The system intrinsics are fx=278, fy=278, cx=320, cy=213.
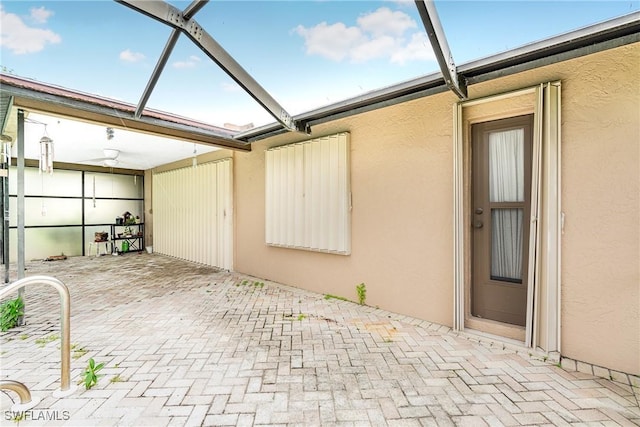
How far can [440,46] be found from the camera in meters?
2.21

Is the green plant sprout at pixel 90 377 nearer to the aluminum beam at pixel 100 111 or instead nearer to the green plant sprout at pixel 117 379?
the green plant sprout at pixel 117 379

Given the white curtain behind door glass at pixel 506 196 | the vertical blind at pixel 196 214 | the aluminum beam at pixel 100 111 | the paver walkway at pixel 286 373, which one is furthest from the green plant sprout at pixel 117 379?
the vertical blind at pixel 196 214

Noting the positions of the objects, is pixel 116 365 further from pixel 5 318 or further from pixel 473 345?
pixel 473 345

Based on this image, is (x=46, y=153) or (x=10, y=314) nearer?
(x=10, y=314)

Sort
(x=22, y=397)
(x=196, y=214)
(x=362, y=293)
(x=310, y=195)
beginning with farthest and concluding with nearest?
(x=196, y=214)
(x=310, y=195)
(x=362, y=293)
(x=22, y=397)

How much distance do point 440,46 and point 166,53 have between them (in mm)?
2443

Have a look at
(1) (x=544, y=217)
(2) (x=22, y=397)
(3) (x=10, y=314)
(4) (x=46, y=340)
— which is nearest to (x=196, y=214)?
(3) (x=10, y=314)

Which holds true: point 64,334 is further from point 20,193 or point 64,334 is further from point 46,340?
point 20,193

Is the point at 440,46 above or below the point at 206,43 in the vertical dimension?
below

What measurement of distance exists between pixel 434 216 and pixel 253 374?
2.51 m

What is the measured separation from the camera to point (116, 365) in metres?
2.45

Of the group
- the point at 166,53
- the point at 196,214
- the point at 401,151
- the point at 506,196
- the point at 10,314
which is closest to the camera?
the point at 166,53

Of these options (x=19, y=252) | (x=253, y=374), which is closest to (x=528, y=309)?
(x=253, y=374)

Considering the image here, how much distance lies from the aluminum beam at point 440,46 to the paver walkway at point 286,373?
2568 mm
